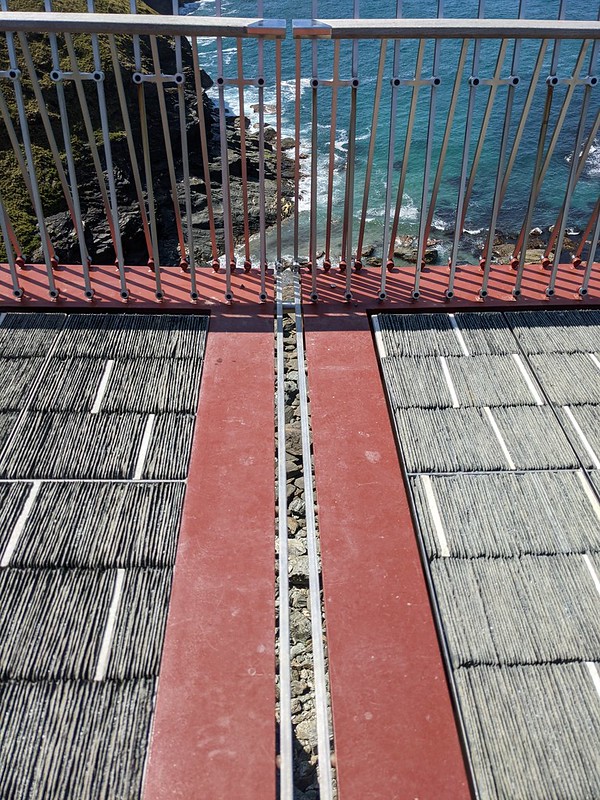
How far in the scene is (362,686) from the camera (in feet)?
13.5

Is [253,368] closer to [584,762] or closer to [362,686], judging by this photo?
[362,686]

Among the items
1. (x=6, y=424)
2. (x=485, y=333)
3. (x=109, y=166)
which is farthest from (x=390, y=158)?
(x=6, y=424)

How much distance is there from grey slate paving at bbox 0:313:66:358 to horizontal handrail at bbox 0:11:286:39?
2.34 meters

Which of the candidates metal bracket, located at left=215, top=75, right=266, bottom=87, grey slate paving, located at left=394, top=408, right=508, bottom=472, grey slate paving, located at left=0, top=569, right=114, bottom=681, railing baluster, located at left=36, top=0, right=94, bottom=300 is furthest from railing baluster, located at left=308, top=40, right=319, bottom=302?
grey slate paving, located at left=0, top=569, right=114, bottom=681

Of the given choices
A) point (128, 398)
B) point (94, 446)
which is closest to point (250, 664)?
point (94, 446)

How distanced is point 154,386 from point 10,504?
4.94 ft

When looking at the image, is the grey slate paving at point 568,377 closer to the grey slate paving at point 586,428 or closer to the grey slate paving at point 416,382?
A: the grey slate paving at point 586,428

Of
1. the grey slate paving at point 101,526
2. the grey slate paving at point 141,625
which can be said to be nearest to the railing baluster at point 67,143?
the grey slate paving at point 101,526

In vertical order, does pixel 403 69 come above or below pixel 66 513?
below

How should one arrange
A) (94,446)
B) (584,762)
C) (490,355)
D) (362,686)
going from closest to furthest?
1. (584,762)
2. (362,686)
3. (94,446)
4. (490,355)

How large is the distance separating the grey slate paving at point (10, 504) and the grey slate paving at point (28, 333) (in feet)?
5.06

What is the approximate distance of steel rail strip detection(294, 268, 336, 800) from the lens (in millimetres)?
3809

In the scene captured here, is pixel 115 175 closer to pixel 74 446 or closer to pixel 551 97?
pixel 551 97

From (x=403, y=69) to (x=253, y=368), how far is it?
31240 millimetres
